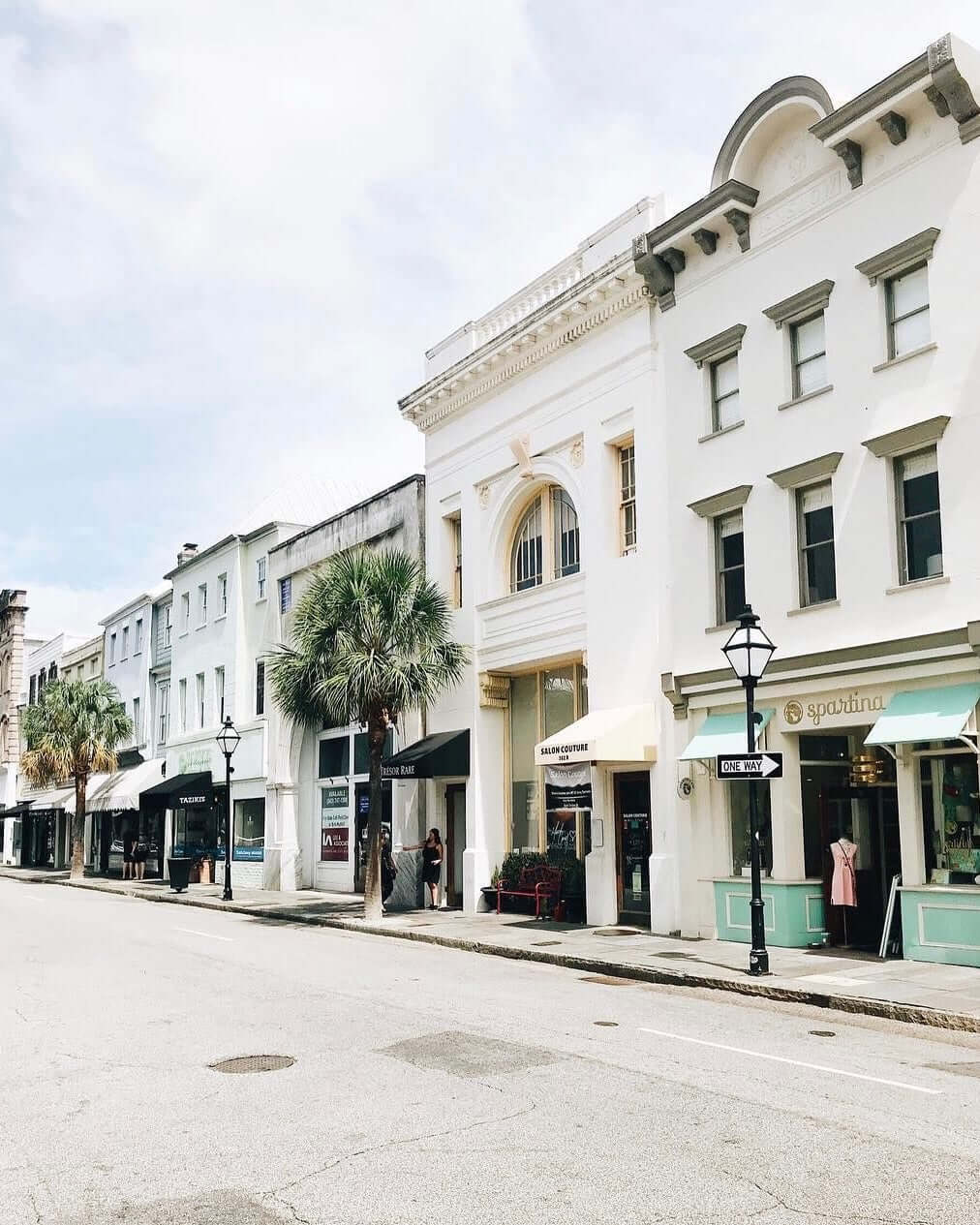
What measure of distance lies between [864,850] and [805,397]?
668 centimetres

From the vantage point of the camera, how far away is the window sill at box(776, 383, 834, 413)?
1762cm

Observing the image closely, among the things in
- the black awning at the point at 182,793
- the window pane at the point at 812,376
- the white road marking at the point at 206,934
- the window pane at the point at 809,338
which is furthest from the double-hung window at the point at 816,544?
the black awning at the point at 182,793

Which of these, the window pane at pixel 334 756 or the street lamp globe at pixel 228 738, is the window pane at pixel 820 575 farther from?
the street lamp globe at pixel 228 738

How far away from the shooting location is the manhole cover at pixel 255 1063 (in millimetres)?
9594

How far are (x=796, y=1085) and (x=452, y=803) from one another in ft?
59.1

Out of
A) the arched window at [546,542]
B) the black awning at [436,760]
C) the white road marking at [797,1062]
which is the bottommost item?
the white road marking at [797,1062]

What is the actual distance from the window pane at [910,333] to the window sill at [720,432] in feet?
9.41

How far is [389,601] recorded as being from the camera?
77.2 feet

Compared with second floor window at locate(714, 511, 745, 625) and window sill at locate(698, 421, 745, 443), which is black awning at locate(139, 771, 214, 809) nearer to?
second floor window at locate(714, 511, 745, 625)

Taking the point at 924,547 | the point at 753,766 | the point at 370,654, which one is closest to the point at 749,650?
the point at 753,766

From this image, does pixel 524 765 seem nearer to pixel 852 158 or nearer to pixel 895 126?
pixel 852 158

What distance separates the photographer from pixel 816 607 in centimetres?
1752

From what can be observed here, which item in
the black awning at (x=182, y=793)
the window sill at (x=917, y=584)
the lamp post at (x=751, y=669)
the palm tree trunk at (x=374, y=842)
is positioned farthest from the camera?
the black awning at (x=182, y=793)

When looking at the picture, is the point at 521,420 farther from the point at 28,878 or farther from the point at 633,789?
the point at 28,878
